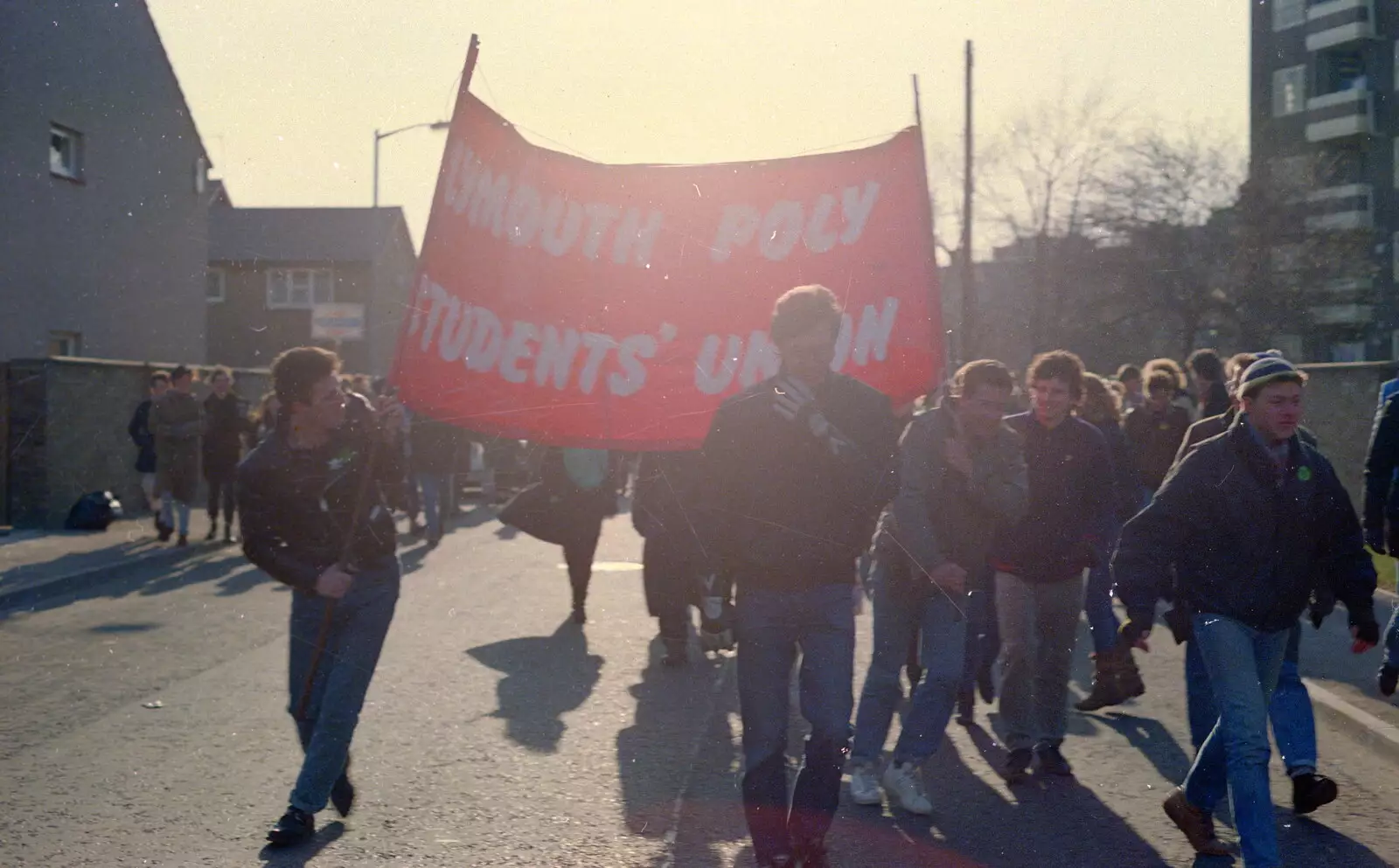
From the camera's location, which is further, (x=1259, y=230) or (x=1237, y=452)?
(x=1259, y=230)

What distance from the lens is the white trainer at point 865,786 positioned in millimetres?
5980

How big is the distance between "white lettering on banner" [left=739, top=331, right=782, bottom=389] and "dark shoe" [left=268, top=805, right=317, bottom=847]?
2601mm

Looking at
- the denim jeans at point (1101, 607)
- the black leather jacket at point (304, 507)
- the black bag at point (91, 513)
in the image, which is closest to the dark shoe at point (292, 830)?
the black leather jacket at point (304, 507)

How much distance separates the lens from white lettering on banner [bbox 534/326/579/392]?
666cm

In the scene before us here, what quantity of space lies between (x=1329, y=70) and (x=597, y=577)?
45.2 metres

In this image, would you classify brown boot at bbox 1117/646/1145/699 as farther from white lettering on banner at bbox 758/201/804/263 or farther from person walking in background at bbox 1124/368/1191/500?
white lettering on banner at bbox 758/201/804/263

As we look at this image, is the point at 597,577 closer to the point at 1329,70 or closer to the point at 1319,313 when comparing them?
the point at 1319,313

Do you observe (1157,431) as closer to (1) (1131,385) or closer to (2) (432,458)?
(1) (1131,385)

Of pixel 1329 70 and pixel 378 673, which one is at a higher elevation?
pixel 1329 70

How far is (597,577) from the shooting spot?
14523 millimetres

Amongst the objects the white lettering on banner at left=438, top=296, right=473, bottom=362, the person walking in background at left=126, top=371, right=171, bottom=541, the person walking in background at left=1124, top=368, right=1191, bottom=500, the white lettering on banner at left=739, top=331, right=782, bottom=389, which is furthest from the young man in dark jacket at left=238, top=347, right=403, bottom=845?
the person walking in background at left=126, top=371, right=171, bottom=541

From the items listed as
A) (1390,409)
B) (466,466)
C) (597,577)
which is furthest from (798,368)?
(466,466)

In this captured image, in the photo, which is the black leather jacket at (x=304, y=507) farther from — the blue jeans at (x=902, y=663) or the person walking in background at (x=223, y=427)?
the person walking in background at (x=223, y=427)

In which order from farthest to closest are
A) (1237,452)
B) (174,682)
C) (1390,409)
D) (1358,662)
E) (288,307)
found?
(288,307)
(1358,662)
(174,682)
(1390,409)
(1237,452)
